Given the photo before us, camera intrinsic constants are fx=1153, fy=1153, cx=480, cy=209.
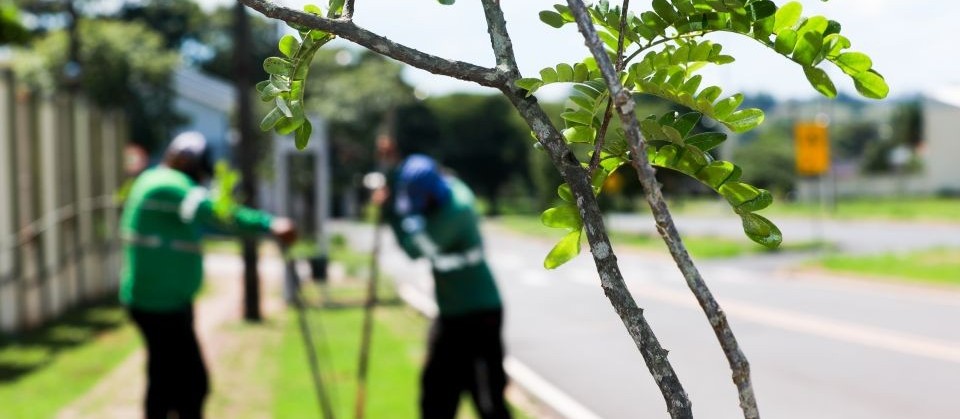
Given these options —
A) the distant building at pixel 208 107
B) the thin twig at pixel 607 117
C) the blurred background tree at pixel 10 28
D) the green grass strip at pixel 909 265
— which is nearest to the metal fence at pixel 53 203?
the blurred background tree at pixel 10 28

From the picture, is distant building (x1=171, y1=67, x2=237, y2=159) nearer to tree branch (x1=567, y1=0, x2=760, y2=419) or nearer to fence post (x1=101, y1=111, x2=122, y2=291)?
fence post (x1=101, y1=111, x2=122, y2=291)

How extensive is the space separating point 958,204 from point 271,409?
45.4m

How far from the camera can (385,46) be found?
147cm

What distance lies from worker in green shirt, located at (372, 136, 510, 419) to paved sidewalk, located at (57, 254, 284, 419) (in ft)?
9.77

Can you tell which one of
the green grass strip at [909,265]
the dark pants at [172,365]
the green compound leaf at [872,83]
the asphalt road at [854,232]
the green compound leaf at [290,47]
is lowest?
the asphalt road at [854,232]

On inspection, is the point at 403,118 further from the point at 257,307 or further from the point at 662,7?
the point at 662,7

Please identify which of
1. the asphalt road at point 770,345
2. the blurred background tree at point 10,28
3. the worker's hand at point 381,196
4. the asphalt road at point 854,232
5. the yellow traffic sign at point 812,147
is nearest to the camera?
the worker's hand at point 381,196

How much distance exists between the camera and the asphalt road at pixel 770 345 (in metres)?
8.52

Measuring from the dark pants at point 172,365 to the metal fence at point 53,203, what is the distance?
21.3 feet

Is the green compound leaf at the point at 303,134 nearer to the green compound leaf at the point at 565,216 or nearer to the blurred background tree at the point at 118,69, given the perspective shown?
the green compound leaf at the point at 565,216

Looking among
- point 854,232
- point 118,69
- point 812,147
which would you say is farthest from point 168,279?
point 854,232

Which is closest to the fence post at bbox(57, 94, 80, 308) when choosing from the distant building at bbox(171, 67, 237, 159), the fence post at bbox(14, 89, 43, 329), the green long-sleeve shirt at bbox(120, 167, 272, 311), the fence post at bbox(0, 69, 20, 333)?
the fence post at bbox(14, 89, 43, 329)

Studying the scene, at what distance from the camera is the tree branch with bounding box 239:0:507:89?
1.45 meters

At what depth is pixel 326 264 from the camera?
18.8m
